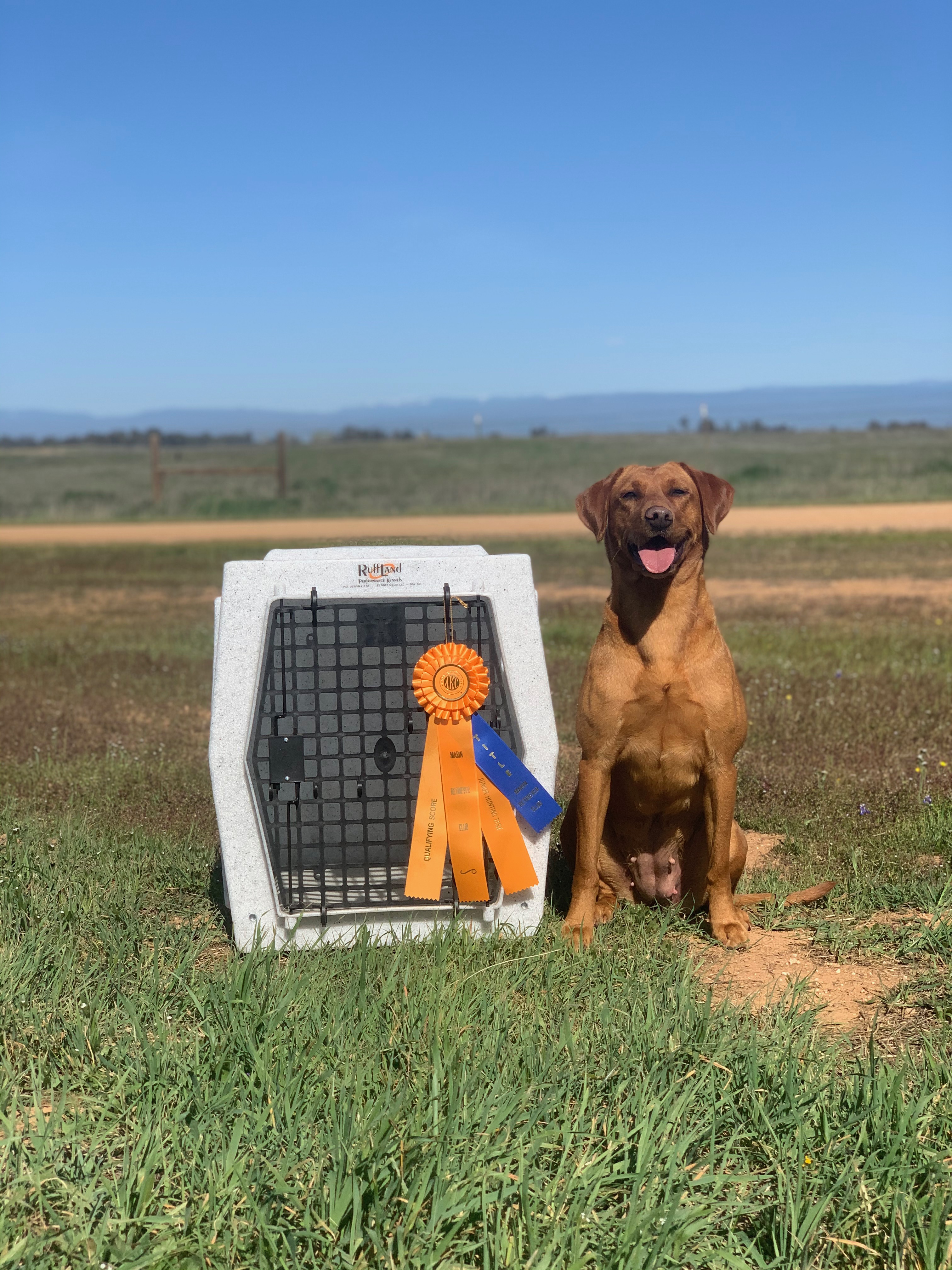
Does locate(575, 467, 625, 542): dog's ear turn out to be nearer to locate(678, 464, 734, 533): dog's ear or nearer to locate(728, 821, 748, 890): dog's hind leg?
locate(678, 464, 734, 533): dog's ear

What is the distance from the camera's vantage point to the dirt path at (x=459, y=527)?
19.0 m

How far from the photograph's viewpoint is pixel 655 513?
10.5ft

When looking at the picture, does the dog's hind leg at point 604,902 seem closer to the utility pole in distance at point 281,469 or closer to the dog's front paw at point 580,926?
the dog's front paw at point 580,926

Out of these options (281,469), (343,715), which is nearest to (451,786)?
(343,715)

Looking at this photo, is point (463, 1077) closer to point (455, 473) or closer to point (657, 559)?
point (657, 559)

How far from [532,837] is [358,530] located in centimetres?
1665

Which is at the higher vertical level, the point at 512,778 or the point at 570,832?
the point at 512,778

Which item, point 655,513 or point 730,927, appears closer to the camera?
point 655,513

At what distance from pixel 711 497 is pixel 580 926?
1.33 m

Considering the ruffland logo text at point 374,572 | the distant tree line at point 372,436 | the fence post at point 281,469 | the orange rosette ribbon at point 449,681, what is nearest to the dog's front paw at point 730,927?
the orange rosette ribbon at point 449,681

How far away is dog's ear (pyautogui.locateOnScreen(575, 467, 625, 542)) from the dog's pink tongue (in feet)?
0.72

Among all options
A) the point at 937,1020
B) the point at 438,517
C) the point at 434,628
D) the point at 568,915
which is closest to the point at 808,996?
the point at 937,1020

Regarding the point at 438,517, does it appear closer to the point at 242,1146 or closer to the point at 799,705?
the point at 799,705

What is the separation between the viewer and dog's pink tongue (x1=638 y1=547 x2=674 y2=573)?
325 centimetres
